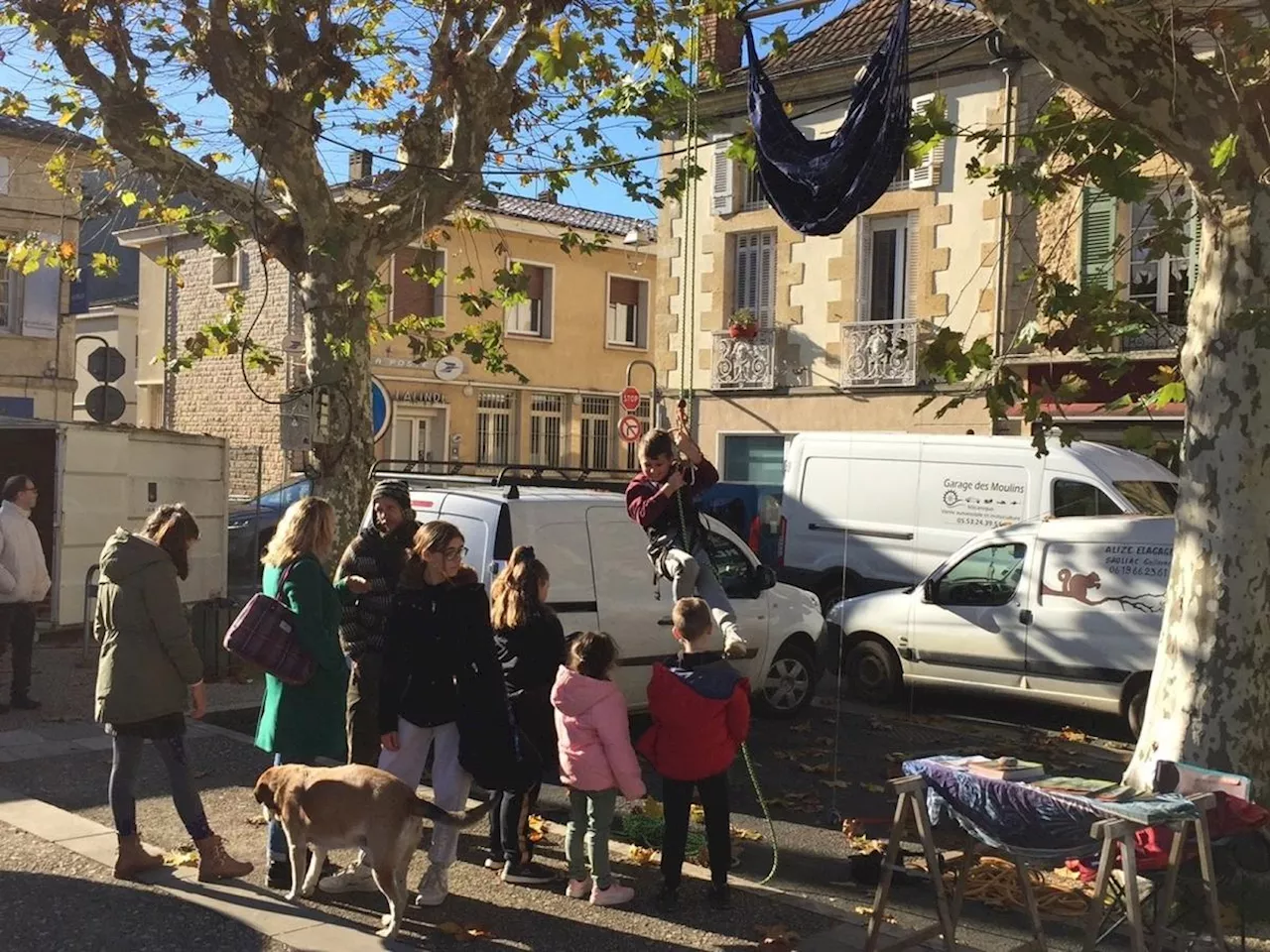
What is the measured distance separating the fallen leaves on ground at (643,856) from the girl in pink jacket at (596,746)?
599 mm

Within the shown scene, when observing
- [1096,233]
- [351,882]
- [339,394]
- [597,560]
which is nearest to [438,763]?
[351,882]

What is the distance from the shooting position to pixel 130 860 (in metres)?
5.84

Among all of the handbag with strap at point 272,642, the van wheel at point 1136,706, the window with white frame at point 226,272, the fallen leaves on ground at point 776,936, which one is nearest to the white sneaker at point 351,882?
the handbag with strap at point 272,642

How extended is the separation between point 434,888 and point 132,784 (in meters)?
1.45

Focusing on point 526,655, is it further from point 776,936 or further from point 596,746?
point 776,936

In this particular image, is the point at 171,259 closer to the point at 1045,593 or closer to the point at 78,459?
the point at 78,459

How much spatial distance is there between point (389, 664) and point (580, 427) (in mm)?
25626

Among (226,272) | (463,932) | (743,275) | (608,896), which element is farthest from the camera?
(226,272)

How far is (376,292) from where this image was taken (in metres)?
10.9

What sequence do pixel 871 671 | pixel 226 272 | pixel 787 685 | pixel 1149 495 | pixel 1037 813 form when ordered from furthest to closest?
pixel 226 272, pixel 1149 495, pixel 871 671, pixel 787 685, pixel 1037 813

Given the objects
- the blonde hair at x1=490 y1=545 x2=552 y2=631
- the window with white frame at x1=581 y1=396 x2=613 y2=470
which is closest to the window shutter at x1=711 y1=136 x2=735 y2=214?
the window with white frame at x1=581 y1=396 x2=613 y2=470

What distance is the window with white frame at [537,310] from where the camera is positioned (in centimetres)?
2970

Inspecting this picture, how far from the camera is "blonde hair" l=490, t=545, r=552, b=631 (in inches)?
246

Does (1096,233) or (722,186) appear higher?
(722,186)
